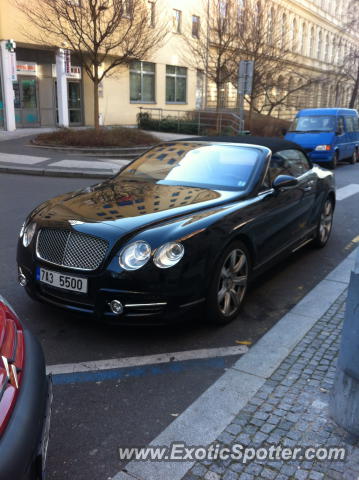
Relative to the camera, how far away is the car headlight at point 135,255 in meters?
3.43

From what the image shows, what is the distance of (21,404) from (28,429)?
11 centimetres

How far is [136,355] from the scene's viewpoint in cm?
358

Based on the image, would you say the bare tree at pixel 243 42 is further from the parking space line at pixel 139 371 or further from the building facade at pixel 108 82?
the parking space line at pixel 139 371

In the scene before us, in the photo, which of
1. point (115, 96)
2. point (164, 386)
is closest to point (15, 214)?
point (164, 386)

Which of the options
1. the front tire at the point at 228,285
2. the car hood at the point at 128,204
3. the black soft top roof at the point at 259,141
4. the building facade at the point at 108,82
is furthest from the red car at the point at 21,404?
the building facade at the point at 108,82

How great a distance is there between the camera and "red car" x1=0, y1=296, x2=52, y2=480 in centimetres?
166

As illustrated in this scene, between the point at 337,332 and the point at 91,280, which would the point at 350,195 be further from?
the point at 91,280

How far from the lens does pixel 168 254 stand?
3.49 meters

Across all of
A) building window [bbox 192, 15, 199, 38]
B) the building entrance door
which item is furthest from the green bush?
building window [bbox 192, 15, 199, 38]

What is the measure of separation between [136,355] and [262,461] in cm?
139

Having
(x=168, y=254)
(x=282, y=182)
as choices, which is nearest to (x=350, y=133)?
(x=282, y=182)

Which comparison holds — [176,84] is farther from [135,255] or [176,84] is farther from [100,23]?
[135,255]

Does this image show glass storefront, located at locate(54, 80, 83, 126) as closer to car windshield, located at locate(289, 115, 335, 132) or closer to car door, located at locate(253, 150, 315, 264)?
car windshield, located at locate(289, 115, 335, 132)

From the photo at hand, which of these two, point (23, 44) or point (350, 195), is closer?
point (350, 195)
